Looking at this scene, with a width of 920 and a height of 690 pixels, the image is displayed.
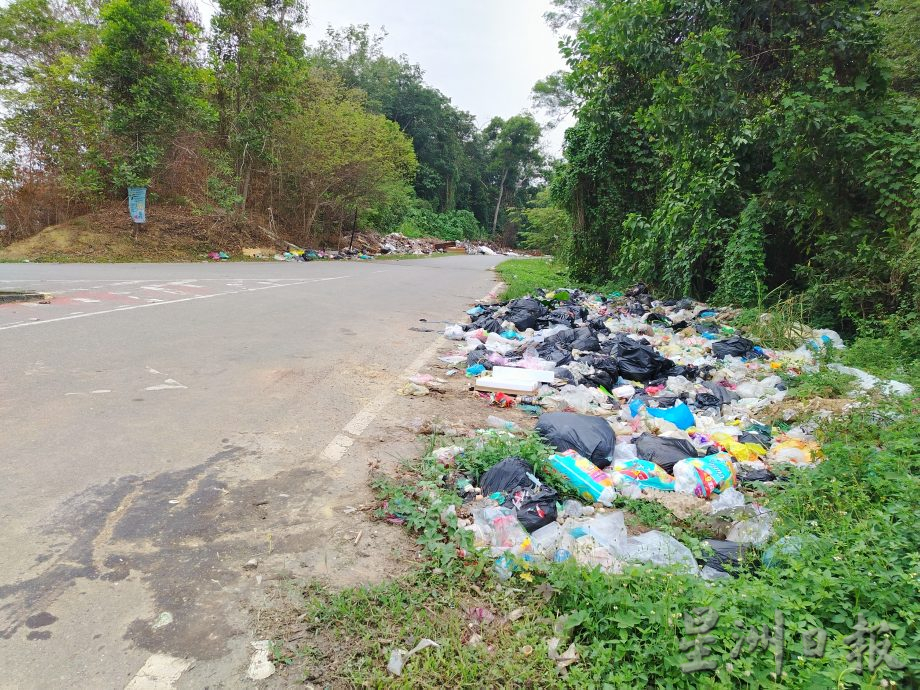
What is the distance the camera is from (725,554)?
2.55 m

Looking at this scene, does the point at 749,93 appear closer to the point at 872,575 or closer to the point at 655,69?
the point at 655,69

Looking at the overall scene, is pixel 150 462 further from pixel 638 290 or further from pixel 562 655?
pixel 638 290

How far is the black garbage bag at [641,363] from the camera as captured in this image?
5.66 metres

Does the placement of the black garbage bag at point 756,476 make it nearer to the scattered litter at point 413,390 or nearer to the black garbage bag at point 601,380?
the black garbage bag at point 601,380

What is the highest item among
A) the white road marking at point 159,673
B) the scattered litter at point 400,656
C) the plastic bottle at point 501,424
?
the white road marking at point 159,673

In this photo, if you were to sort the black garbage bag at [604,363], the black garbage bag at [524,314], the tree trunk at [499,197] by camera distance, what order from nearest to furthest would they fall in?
1. the black garbage bag at [604,363]
2. the black garbage bag at [524,314]
3. the tree trunk at [499,197]

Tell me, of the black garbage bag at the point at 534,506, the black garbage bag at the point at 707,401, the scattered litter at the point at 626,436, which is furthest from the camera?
the black garbage bag at the point at 707,401

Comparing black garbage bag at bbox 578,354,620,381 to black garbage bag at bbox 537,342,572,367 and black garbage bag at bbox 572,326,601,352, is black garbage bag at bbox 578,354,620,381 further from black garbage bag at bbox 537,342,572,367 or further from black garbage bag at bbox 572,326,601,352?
black garbage bag at bbox 572,326,601,352

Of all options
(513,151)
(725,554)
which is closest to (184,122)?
(725,554)

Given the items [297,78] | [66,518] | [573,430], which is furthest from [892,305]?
[297,78]

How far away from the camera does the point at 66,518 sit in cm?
252

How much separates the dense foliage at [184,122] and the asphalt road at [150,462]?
43.2 feet

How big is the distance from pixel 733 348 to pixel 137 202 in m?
17.8

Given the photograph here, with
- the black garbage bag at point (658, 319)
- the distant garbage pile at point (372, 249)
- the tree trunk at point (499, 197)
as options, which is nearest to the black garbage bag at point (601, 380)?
the black garbage bag at point (658, 319)
